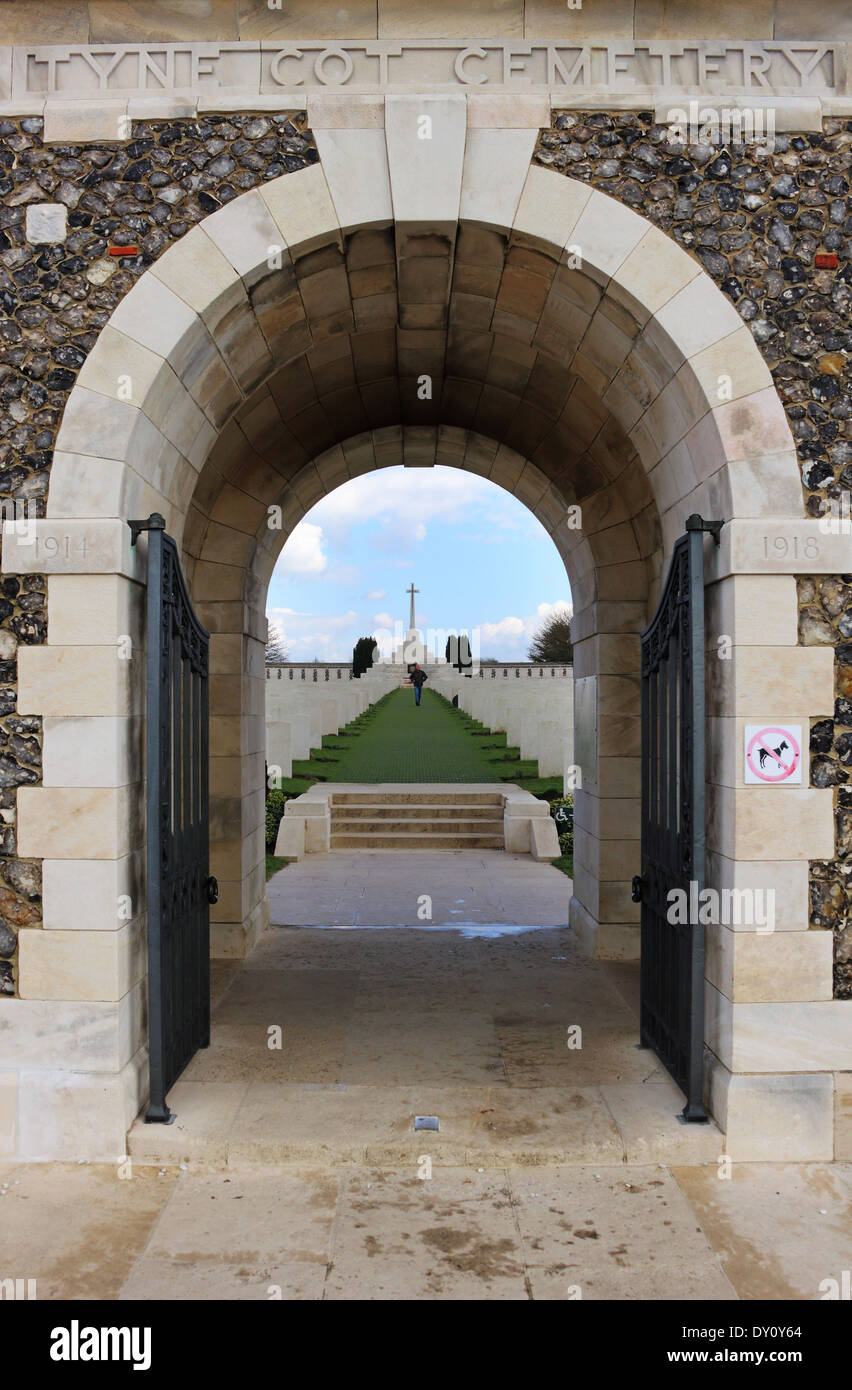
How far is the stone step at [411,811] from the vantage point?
44.2 ft

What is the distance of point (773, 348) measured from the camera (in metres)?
4.52

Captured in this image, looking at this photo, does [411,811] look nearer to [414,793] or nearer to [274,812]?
[414,793]

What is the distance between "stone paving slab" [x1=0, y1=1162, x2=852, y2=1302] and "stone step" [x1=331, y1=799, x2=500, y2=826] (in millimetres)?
9203

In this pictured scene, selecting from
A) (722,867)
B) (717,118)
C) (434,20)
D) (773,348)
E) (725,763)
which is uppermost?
(434,20)

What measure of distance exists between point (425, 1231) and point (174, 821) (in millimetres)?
2169

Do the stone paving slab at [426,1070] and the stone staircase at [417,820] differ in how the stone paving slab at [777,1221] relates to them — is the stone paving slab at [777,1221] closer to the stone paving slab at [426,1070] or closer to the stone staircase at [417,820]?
the stone paving slab at [426,1070]

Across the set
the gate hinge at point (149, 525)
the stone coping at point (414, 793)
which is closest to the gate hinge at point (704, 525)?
the gate hinge at point (149, 525)

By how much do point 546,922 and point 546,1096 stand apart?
12.5ft

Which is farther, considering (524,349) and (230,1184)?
(524,349)

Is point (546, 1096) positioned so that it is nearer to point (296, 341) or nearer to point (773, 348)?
point (773, 348)
